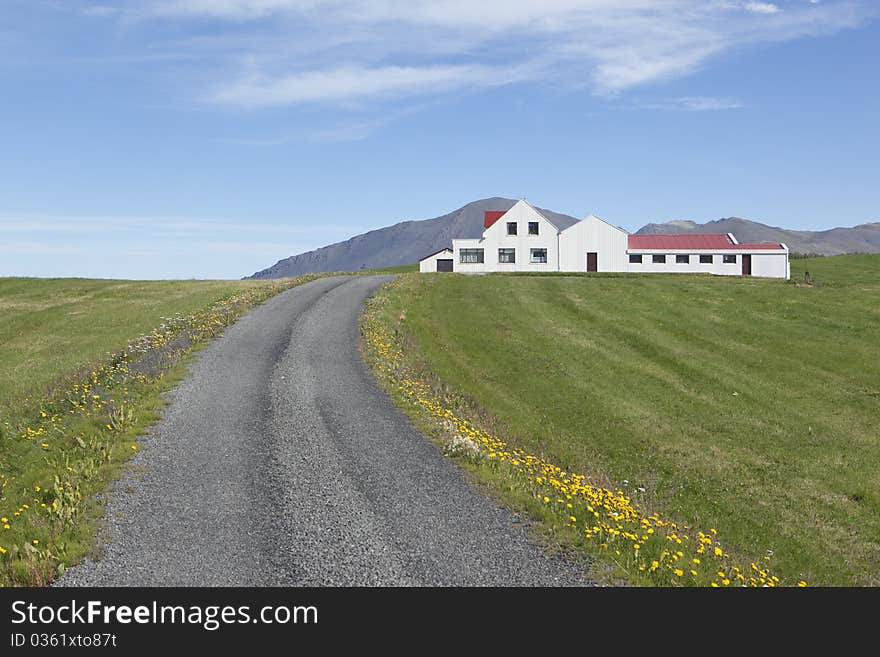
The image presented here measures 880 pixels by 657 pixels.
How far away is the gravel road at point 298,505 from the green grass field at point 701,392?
617 cm

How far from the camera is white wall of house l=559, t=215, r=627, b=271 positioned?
74.9 metres

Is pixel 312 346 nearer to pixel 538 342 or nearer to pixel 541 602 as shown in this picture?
pixel 538 342

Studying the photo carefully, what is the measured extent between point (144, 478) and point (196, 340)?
50.4 ft

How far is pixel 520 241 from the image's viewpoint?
75.8m

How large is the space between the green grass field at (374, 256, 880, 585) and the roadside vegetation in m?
10.1

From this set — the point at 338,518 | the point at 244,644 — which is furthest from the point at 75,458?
the point at 244,644

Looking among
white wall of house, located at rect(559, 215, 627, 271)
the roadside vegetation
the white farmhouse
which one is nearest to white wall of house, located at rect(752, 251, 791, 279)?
the white farmhouse

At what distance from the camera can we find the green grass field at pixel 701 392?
1759cm

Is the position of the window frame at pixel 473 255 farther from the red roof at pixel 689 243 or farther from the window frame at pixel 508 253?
the red roof at pixel 689 243

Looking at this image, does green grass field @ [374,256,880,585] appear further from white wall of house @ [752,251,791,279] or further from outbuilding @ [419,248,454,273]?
outbuilding @ [419,248,454,273]

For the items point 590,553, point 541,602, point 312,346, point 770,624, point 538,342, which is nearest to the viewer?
point 770,624

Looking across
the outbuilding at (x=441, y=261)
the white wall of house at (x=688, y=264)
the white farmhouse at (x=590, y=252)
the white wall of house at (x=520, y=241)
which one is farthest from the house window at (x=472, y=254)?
the white wall of house at (x=688, y=264)

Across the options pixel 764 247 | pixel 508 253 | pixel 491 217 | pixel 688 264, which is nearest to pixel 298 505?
pixel 508 253

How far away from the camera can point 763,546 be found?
51.5ft
